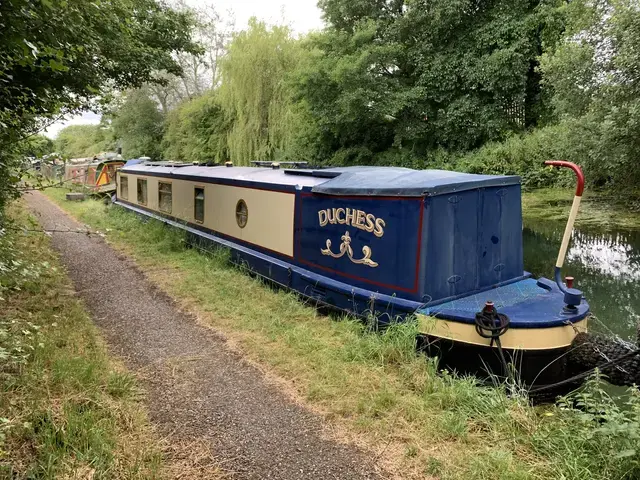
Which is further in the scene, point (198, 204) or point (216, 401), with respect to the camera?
point (198, 204)

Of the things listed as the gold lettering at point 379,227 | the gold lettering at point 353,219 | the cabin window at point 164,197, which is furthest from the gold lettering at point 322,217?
the cabin window at point 164,197

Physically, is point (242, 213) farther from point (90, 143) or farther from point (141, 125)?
point (90, 143)

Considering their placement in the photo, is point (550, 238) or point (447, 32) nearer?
point (550, 238)

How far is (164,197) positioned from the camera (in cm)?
1111

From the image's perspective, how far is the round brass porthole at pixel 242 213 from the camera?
298 inches

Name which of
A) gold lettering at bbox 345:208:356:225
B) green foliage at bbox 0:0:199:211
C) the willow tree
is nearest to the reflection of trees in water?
gold lettering at bbox 345:208:356:225

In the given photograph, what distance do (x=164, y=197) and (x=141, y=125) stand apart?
21849mm

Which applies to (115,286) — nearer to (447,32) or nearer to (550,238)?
(550,238)

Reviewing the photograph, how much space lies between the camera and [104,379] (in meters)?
3.68

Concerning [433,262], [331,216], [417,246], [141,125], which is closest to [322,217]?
[331,216]

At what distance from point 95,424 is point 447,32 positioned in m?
19.6

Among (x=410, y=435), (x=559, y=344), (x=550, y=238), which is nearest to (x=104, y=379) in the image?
(x=410, y=435)

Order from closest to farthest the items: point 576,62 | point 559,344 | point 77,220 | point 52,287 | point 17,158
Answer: point 559,344 → point 17,158 → point 52,287 → point 576,62 → point 77,220

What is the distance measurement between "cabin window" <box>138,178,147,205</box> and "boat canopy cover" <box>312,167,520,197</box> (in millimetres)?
8124
